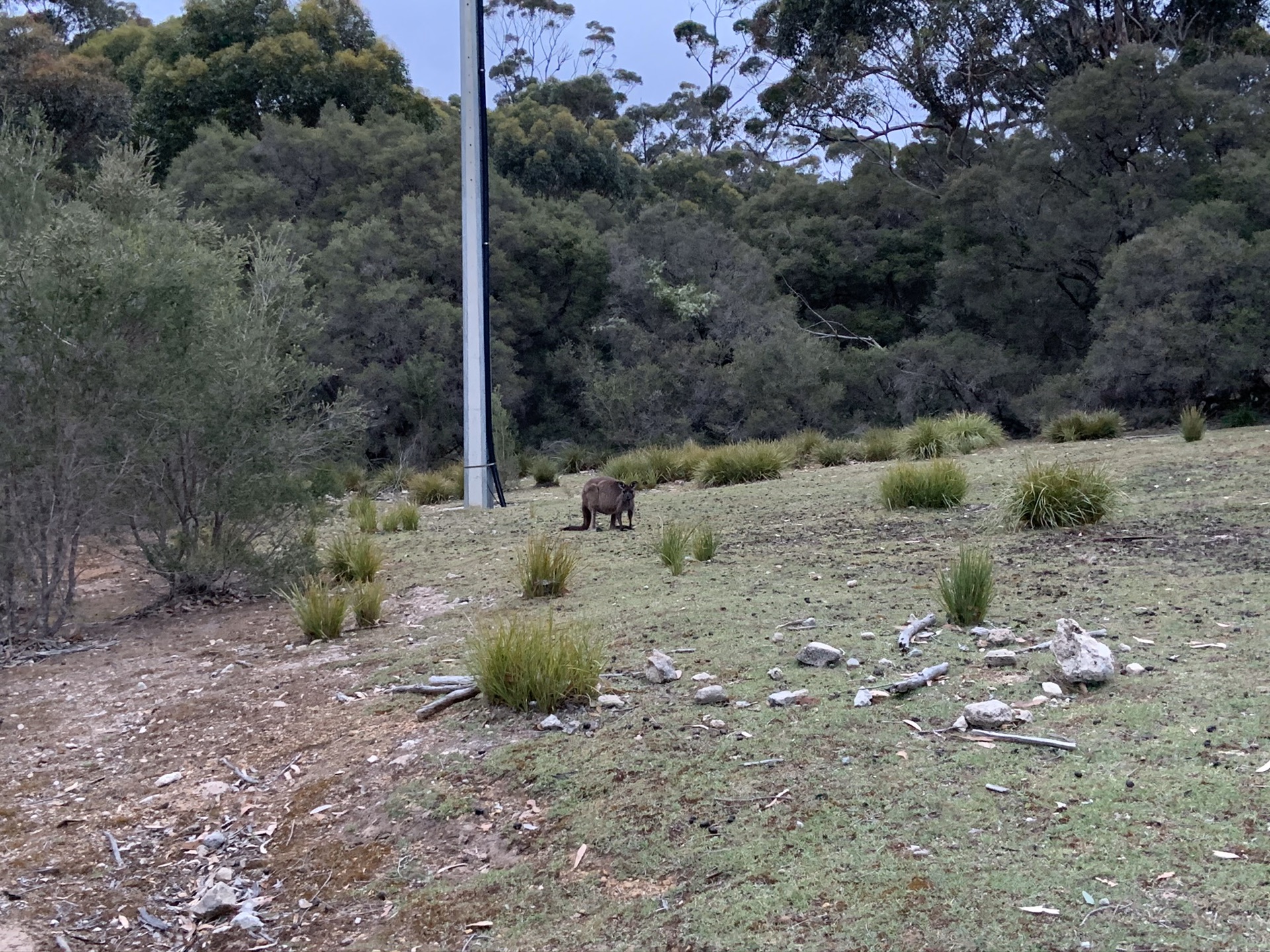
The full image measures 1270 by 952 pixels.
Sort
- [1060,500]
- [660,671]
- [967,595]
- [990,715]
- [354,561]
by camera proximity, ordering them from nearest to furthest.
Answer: [990,715], [660,671], [967,595], [1060,500], [354,561]

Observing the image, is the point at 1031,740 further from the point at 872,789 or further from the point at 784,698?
the point at 784,698

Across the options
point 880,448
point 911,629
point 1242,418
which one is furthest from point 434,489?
point 1242,418

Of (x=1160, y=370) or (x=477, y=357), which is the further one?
(x=1160, y=370)

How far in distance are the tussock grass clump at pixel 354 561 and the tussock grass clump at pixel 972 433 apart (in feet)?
33.3

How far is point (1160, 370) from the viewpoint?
75.0 feet

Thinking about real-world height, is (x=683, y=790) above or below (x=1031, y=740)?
below

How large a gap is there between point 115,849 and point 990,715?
359 cm

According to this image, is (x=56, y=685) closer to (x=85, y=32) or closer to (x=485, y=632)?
(x=485, y=632)

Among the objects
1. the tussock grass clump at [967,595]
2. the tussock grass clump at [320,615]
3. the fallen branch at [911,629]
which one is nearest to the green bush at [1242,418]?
the tussock grass clump at [967,595]

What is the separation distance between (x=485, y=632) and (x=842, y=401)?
85.7 ft

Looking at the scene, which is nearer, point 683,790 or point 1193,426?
point 683,790

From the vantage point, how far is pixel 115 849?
4.87 meters

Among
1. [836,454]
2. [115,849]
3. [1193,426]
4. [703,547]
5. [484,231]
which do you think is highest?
[484,231]

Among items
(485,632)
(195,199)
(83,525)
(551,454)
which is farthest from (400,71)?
(485,632)
